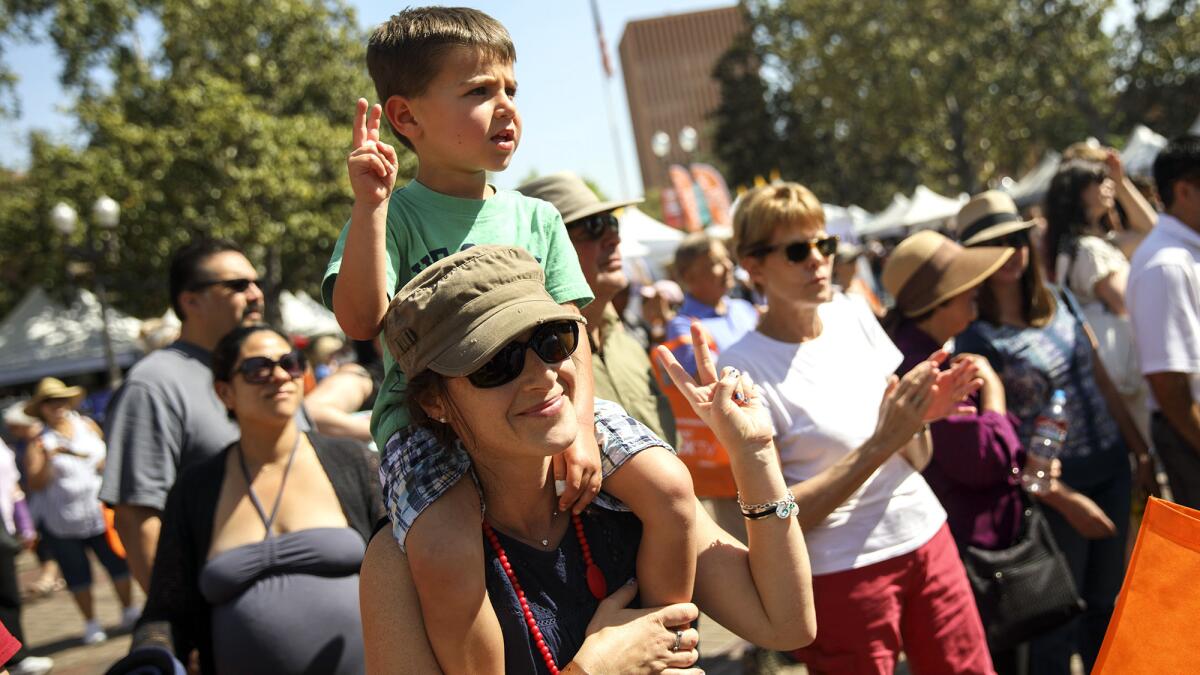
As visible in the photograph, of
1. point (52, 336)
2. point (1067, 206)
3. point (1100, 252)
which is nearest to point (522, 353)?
point (1100, 252)

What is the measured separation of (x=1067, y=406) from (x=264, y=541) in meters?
2.95

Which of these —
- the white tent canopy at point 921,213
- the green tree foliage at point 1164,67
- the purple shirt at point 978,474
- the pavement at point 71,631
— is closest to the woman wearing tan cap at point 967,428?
the purple shirt at point 978,474

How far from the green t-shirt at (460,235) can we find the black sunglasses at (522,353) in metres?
0.38

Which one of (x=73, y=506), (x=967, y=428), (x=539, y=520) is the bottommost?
(x=73, y=506)

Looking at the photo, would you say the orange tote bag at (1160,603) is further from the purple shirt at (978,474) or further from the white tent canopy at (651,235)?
the white tent canopy at (651,235)

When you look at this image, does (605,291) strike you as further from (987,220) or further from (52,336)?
(52,336)

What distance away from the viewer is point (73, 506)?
28.4ft

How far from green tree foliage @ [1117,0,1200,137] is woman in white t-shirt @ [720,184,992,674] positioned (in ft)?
138

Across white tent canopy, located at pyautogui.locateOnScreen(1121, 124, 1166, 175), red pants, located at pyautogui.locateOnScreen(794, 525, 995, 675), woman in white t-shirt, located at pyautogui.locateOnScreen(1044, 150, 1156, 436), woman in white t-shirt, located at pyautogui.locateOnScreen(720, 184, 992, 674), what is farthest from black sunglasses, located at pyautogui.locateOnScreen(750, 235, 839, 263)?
white tent canopy, located at pyautogui.locateOnScreen(1121, 124, 1166, 175)

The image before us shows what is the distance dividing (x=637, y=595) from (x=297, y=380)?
1.84 meters

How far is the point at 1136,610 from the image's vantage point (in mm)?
1633

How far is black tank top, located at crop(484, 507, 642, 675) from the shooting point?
1.95 metres

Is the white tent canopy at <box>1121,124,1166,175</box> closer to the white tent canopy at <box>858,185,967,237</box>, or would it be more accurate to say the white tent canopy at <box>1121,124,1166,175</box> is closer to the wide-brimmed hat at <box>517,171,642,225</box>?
the white tent canopy at <box>858,185,967,237</box>

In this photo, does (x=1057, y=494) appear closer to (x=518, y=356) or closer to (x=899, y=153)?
(x=518, y=356)
